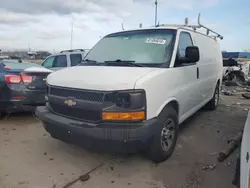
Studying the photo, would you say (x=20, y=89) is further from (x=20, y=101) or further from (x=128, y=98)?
(x=128, y=98)

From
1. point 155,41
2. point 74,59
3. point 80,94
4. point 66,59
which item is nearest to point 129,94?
point 80,94

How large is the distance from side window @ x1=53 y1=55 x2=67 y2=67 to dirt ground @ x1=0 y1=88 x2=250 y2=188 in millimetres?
4664

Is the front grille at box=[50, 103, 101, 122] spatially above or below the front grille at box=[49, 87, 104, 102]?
below

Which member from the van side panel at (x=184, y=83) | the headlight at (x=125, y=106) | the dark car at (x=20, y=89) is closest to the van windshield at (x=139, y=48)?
the van side panel at (x=184, y=83)

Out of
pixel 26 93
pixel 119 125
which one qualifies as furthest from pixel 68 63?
pixel 119 125

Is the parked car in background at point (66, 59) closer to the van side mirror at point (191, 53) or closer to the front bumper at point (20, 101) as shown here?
the front bumper at point (20, 101)

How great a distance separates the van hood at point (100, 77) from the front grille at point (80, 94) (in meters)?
0.07

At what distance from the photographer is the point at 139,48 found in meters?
3.96

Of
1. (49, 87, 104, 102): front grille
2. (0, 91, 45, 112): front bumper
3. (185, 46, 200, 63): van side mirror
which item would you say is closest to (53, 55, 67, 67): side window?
(0, 91, 45, 112): front bumper

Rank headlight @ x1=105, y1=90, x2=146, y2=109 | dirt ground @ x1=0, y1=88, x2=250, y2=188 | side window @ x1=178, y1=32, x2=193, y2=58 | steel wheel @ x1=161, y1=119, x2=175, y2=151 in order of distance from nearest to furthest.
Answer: headlight @ x1=105, y1=90, x2=146, y2=109 < dirt ground @ x1=0, y1=88, x2=250, y2=188 < steel wheel @ x1=161, y1=119, x2=175, y2=151 < side window @ x1=178, y1=32, x2=193, y2=58

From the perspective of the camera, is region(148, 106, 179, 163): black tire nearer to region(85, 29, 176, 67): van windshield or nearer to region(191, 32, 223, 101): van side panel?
region(85, 29, 176, 67): van windshield

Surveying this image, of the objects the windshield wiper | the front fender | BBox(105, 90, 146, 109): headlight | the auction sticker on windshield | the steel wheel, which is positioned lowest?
the steel wheel

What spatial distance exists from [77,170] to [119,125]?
3.35 ft

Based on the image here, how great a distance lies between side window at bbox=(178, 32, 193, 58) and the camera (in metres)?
4.03
